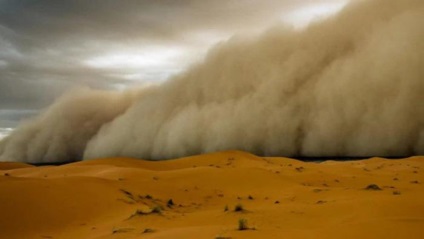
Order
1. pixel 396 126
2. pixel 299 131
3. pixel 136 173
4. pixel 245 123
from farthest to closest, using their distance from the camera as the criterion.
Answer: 1. pixel 245 123
2. pixel 299 131
3. pixel 396 126
4. pixel 136 173

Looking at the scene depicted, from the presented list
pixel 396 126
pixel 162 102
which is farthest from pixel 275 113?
pixel 162 102

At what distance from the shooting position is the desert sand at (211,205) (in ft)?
15.5

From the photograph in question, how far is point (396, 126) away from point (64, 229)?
30251 millimetres

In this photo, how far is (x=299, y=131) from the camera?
130 ft

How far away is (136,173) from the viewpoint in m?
12.9

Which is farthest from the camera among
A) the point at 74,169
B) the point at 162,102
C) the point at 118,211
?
the point at 162,102

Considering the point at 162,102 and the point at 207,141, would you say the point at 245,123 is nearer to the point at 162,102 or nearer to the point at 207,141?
the point at 207,141

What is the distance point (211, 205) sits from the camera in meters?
9.41

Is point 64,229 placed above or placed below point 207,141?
below

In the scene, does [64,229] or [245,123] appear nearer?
[64,229]

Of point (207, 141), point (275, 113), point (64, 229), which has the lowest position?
point (64, 229)

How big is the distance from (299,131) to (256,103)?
5.71m

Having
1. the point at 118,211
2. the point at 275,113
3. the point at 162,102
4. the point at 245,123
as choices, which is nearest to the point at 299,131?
the point at 275,113

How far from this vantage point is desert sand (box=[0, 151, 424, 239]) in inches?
186
